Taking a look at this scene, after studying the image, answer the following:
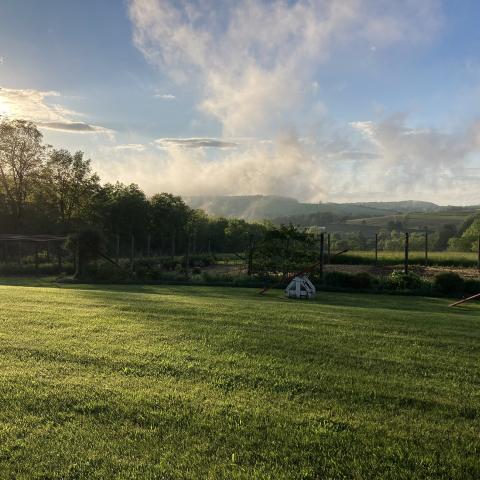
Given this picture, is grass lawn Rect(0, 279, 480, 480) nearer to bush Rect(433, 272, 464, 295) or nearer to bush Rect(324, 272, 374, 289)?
bush Rect(433, 272, 464, 295)

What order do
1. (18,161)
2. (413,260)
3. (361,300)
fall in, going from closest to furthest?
(361,300), (413,260), (18,161)

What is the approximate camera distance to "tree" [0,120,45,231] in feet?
120

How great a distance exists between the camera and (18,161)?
3738cm

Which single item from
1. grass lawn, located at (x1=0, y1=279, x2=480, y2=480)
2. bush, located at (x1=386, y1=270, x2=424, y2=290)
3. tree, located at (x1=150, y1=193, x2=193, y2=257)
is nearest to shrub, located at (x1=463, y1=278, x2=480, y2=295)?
bush, located at (x1=386, y1=270, x2=424, y2=290)

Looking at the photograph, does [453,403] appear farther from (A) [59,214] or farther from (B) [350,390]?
(A) [59,214]

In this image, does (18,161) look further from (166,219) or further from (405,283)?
(405,283)

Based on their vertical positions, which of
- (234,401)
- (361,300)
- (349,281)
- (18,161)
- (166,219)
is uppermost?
(18,161)

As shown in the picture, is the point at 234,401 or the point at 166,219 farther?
the point at 166,219

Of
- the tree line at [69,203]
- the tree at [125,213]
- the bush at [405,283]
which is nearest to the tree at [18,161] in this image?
the tree line at [69,203]

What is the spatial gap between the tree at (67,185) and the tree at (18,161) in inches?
52.7

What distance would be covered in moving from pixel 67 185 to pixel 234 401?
39.8 m

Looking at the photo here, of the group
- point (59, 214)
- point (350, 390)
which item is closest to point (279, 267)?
point (350, 390)

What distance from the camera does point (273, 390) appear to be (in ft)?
15.2

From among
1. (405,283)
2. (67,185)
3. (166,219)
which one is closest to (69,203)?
(67,185)
